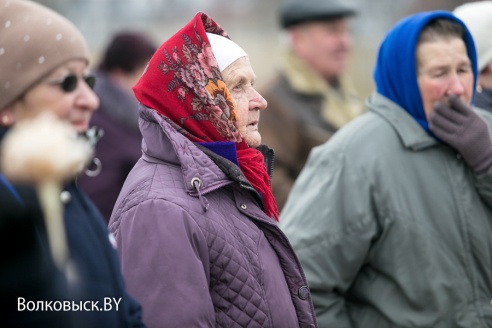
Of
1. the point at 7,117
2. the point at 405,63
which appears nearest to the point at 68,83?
the point at 7,117

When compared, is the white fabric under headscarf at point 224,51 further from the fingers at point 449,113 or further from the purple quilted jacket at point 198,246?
the fingers at point 449,113

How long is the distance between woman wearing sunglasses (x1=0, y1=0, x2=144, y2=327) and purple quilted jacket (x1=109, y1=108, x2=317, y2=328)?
0.30m

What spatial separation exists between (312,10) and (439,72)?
9.22 ft

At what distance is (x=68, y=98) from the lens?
2.68 meters

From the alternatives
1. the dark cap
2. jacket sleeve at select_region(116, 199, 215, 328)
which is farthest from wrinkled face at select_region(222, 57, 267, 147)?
the dark cap

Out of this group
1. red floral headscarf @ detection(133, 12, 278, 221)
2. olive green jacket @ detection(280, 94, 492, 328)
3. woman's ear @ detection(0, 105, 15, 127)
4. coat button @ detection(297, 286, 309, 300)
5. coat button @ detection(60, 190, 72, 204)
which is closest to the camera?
coat button @ detection(60, 190, 72, 204)

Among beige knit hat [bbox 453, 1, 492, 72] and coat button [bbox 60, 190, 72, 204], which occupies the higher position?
coat button [bbox 60, 190, 72, 204]

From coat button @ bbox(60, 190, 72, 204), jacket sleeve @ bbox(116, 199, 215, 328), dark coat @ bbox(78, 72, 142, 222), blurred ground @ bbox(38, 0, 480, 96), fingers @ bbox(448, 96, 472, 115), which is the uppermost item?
coat button @ bbox(60, 190, 72, 204)

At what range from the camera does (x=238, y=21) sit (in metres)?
23.4

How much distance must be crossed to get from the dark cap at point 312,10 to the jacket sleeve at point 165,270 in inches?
161

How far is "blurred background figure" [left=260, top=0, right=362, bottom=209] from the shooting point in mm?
6164

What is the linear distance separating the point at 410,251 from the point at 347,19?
344 cm

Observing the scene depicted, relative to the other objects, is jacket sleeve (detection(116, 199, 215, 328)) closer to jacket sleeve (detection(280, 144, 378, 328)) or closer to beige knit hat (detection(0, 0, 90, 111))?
beige knit hat (detection(0, 0, 90, 111))

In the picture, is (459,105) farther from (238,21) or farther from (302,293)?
(238,21)
